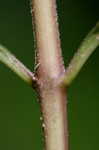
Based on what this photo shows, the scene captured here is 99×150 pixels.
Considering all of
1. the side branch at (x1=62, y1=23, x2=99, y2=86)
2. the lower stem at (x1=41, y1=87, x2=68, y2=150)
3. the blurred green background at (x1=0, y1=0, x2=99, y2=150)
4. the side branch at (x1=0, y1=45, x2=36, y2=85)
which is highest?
the side branch at (x1=62, y1=23, x2=99, y2=86)

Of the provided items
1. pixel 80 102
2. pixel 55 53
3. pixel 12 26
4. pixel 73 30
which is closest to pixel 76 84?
pixel 80 102

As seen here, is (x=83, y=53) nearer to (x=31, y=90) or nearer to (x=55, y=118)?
(x=55, y=118)

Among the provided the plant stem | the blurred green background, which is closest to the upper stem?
the plant stem

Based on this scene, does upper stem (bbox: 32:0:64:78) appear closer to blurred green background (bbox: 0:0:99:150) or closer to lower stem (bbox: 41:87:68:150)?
lower stem (bbox: 41:87:68:150)

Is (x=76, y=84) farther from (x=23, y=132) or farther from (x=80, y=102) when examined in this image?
(x=23, y=132)

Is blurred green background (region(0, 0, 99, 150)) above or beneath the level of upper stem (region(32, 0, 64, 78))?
beneath

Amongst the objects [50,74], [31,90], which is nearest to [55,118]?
[50,74]

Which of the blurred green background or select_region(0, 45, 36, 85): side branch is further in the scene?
the blurred green background

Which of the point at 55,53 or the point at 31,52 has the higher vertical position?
the point at 55,53
